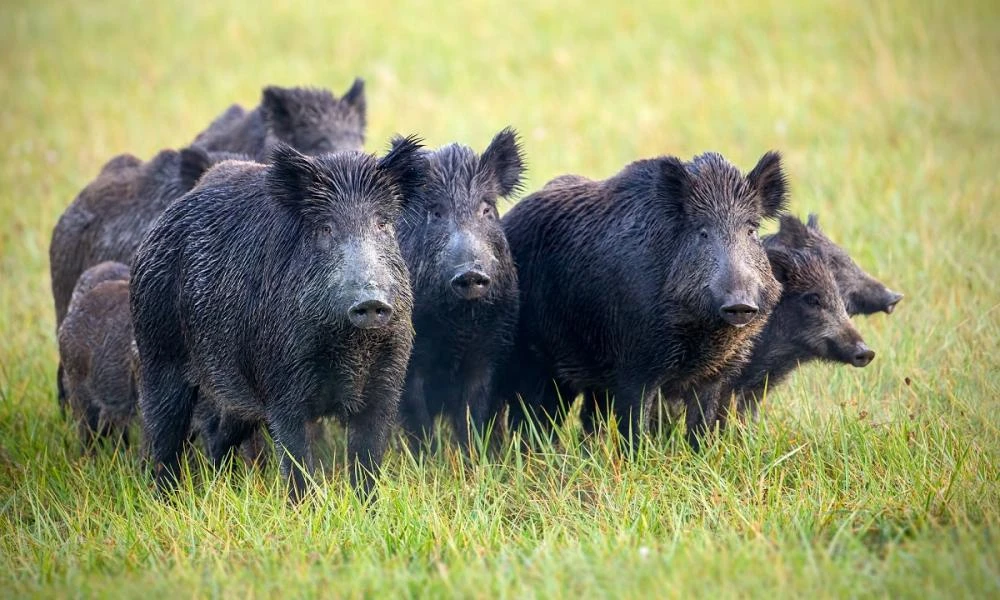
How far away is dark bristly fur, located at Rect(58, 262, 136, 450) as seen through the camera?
7.00 meters

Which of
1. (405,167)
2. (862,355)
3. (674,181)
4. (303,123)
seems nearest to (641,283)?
(674,181)

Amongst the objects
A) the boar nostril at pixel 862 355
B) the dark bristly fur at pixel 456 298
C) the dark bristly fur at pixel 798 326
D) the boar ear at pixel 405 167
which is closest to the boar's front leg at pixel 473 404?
the dark bristly fur at pixel 456 298

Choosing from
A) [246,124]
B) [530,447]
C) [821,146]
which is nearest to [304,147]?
[246,124]

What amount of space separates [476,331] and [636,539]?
1.73 metres

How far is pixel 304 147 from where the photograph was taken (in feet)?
28.8

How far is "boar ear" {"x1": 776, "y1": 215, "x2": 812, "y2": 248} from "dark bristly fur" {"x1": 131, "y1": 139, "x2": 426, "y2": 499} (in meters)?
1.94

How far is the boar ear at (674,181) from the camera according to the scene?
5980 mm

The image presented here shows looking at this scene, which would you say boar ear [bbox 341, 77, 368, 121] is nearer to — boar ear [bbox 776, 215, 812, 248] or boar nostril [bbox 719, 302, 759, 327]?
boar ear [bbox 776, 215, 812, 248]

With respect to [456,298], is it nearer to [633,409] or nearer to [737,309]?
[633,409]

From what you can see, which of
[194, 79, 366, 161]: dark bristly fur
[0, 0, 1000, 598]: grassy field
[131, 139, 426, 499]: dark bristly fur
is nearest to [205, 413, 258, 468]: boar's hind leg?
[131, 139, 426, 499]: dark bristly fur

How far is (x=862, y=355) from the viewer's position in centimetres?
625

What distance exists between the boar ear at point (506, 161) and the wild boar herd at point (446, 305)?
13 millimetres

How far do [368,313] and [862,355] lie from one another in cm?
251

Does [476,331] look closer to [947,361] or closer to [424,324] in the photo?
[424,324]
